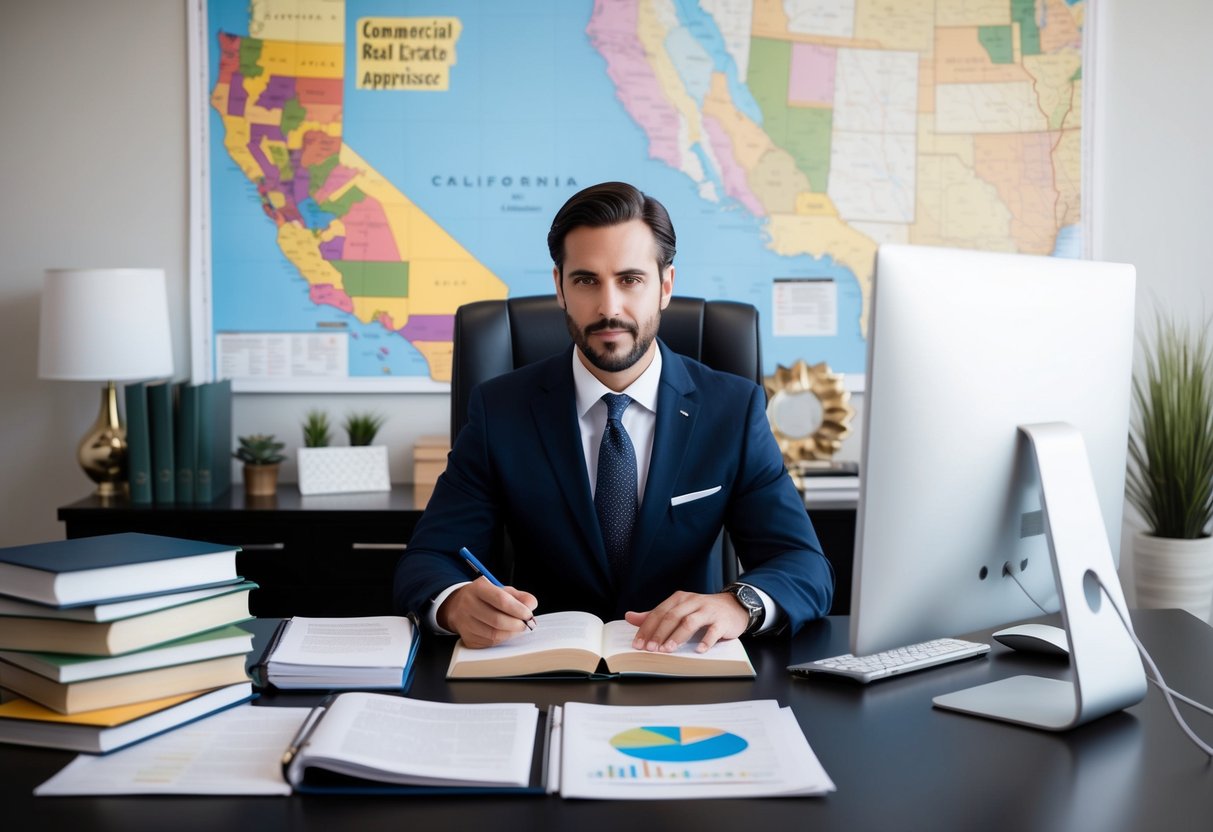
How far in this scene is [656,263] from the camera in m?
1.85

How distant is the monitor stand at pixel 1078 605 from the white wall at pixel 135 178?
80.3 inches

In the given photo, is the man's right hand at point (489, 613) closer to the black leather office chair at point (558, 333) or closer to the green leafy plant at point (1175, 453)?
the black leather office chair at point (558, 333)

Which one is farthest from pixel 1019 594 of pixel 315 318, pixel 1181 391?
pixel 315 318

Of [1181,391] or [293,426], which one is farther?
[293,426]

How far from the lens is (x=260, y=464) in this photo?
9.59ft

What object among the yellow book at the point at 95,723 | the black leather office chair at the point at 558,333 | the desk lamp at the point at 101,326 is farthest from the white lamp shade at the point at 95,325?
the yellow book at the point at 95,723

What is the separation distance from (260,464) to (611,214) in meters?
1.51

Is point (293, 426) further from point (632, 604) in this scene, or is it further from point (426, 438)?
point (632, 604)

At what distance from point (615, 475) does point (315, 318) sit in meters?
1.58

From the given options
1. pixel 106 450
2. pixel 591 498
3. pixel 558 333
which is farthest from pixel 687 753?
pixel 106 450

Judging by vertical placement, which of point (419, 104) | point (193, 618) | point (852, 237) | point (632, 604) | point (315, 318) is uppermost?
point (419, 104)

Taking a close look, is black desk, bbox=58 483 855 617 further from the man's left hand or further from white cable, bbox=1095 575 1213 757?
white cable, bbox=1095 575 1213 757

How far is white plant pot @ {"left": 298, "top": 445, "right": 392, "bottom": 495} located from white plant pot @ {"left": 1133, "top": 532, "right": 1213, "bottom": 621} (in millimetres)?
2067

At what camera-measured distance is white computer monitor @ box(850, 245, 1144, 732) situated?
1073 mm
